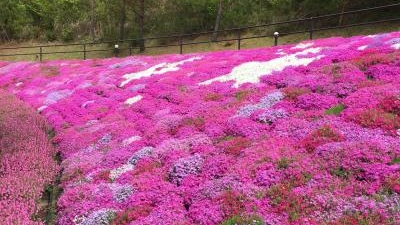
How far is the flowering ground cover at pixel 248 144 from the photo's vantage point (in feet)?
27.7

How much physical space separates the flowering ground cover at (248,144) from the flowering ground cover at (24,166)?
71 centimetres

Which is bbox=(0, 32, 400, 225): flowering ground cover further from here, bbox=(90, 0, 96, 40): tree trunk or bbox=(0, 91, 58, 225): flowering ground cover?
bbox=(90, 0, 96, 40): tree trunk

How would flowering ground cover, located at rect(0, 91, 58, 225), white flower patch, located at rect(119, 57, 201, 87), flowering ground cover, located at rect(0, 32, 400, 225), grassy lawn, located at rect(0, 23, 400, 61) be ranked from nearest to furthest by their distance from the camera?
flowering ground cover, located at rect(0, 32, 400, 225) → flowering ground cover, located at rect(0, 91, 58, 225) → white flower patch, located at rect(119, 57, 201, 87) → grassy lawn, located at rect(0, 23, 400, 61)

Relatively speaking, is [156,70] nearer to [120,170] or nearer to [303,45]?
[303,45]

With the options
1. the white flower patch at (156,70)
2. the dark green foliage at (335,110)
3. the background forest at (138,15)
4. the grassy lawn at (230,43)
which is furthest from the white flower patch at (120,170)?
the background forest at (138,15)

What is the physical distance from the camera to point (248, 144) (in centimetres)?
1135

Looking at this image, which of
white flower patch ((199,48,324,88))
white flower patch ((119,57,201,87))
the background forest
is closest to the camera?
white flower patch ((199,48,324,88))

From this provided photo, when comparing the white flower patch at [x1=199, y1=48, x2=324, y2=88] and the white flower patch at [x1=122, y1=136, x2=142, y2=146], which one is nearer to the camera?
the white flower patch at [x1=122, y1=136, x2=142, y2=146]

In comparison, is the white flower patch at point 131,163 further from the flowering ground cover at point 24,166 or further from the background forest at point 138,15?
the background forest at point 138,15

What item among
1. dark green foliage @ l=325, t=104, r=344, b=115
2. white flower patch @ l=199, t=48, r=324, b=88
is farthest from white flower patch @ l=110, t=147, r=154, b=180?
white flower patch @ l=199, t=48, r=324, b=88

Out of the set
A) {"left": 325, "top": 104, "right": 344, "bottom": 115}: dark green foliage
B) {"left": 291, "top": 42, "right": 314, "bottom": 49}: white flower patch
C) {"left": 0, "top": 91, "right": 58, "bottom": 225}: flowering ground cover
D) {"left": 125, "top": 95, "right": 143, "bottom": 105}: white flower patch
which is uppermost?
{"left": 291, "top": 42, "right": 314, "bottom": 49}: white flower patch

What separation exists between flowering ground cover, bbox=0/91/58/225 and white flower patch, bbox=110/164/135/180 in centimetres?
217

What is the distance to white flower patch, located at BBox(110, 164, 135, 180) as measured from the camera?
11993 millimetres

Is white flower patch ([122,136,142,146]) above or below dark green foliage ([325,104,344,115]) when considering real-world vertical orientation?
below
